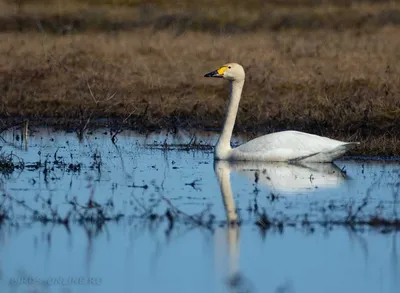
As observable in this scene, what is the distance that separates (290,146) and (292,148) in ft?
0.10

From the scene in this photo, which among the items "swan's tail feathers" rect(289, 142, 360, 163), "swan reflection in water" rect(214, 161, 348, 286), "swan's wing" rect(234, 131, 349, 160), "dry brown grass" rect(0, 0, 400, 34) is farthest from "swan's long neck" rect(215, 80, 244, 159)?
"dry brown grass" rect(0, 0, 400, 34)

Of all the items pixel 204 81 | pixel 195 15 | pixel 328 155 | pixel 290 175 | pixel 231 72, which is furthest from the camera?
pixel 195 15

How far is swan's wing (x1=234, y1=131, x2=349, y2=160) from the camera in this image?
41.8ft

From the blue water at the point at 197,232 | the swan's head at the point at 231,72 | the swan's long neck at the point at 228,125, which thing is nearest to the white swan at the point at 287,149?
the swan's long neck at the point at 228,125

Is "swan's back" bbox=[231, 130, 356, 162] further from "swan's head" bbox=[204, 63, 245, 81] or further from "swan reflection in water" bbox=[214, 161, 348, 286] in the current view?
"swan's head" bbox=[204, 63, 245, 81]

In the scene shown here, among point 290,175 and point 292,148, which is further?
point 292,148

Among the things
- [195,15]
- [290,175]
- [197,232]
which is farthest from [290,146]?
[195,15]

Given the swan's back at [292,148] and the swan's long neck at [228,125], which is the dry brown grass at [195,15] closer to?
the swan's long neck at [228,125]

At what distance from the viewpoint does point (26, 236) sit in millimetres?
9039

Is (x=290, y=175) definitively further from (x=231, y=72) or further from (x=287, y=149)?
(x=231, y=72)

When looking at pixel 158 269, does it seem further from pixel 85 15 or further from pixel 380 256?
pixel 85 15

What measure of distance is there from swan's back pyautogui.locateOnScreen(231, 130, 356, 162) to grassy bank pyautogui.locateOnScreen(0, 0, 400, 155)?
1173 millimetres


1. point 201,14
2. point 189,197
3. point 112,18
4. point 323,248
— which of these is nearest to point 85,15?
point 112,18

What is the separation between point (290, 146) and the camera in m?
12.8
